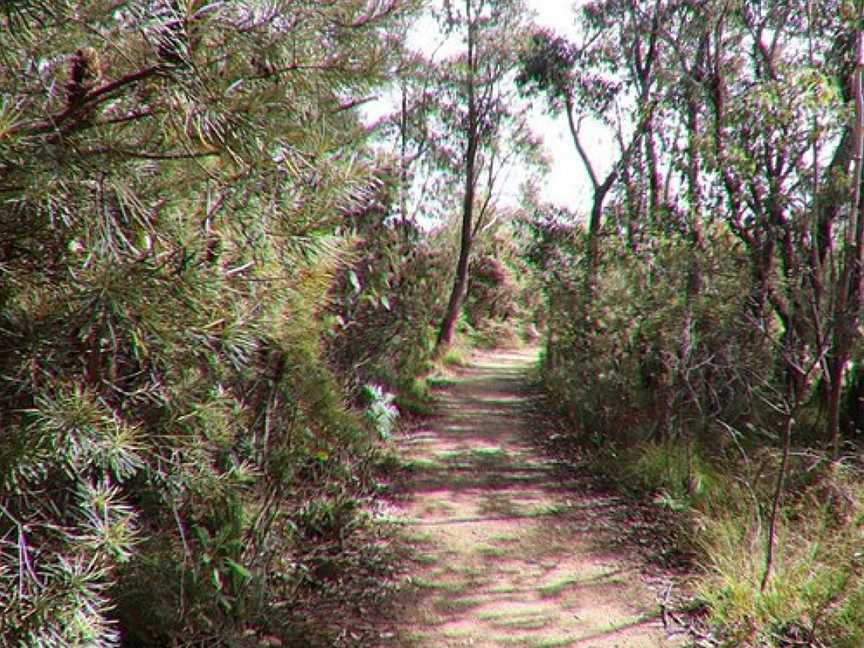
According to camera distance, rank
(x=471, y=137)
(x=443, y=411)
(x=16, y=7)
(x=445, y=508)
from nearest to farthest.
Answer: (x=16, y=7) < (x=445, y=508) < (x=443, y=411) < (x=471, y=137)

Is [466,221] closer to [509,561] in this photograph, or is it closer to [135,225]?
[509,561]

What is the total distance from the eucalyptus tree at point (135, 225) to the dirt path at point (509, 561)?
244cm

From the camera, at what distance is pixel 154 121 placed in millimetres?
1679

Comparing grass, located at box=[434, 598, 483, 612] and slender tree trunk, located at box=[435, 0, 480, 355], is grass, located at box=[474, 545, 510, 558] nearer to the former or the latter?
grass, located at box=[434, 598, 483, 612]

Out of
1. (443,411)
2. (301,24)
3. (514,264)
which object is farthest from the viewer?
(514,264)

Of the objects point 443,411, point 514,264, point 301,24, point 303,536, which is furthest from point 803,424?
point 514,264

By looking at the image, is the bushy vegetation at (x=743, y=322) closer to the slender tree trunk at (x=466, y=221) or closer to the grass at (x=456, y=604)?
the grass at (x=456, y=604)

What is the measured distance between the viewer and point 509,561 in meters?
4.78

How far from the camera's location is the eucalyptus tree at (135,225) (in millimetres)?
1421

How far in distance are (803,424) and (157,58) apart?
8014 mm

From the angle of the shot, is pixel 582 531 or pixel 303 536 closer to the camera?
pixel 303 536

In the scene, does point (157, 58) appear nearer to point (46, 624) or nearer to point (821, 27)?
point (46, 624)

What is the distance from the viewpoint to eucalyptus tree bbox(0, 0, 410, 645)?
1.42 m

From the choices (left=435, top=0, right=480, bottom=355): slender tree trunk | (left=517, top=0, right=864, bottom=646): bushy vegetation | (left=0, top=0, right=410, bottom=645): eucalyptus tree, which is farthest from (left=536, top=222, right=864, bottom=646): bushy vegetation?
(left=435, top=0, right=480, bottom=355): slender tree trunk
